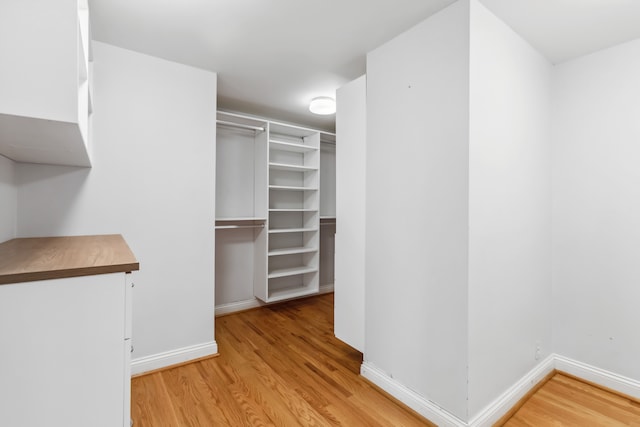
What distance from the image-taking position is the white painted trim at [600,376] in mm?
2003

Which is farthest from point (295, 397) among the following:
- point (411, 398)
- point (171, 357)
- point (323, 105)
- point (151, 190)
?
point (323, 105)

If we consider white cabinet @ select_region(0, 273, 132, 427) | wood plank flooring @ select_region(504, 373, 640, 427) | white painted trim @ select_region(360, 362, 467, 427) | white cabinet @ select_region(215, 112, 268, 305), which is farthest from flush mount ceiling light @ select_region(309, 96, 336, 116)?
wood plank flooring @ select_region(504, 373, 640, 427)

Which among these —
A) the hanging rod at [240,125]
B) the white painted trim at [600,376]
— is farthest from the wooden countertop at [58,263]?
the white painted trim at [600,376]

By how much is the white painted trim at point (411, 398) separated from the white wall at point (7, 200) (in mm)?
2372

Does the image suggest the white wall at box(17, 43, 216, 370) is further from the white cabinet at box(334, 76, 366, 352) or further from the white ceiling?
the white cabinet at box(334, 76, 366, 352)

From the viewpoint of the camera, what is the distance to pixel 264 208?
137 inches

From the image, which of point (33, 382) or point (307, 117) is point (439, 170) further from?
point (307, 117)

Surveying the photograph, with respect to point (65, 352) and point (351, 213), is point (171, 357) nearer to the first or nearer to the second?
point (65, 352)

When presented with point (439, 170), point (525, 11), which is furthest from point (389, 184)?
point (525, 11)

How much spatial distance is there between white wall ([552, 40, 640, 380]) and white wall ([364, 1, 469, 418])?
133 centimetres

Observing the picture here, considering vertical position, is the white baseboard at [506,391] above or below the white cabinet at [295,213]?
below

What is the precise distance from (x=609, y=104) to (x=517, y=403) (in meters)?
2.16

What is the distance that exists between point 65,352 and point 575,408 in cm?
273

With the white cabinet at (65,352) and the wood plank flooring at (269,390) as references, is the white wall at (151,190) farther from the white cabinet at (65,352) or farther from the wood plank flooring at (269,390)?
the white cabinet at (65,352)
